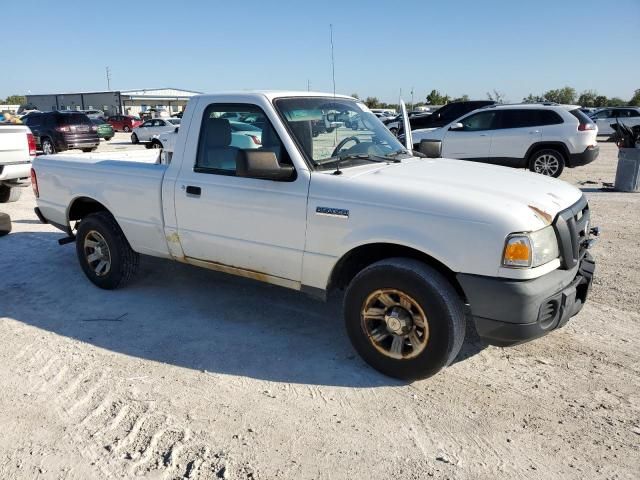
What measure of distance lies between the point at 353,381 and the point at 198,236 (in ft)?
5.80

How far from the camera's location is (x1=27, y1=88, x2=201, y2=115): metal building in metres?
68.0

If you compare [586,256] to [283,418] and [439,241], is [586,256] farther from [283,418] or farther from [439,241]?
[283,418]

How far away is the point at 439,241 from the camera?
3131 millimetres

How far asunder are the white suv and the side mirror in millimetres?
8154

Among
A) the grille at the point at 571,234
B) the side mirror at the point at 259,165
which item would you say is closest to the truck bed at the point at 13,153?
the side mirror at the point at 259,165

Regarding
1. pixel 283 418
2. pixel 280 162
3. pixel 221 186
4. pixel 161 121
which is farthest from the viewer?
pixel 161 121

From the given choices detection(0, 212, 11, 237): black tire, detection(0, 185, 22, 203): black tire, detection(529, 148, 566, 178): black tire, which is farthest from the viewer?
detection(529, 148, 566, 178): black tire

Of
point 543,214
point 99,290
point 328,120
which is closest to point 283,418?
point 543,214

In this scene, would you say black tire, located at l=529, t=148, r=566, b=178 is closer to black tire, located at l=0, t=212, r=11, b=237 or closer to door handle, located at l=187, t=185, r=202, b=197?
door handle, located at l=187, t=185, r=202, b=197

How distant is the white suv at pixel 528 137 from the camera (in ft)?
38.0

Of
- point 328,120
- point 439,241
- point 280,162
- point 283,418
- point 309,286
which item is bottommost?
point 283,418

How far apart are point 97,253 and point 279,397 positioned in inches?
112

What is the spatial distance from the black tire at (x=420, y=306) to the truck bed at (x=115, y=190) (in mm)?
2024

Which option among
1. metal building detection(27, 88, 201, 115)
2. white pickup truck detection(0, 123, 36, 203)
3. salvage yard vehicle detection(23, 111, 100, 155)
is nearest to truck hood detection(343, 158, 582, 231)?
white pickup truck detection(0, 123, 36, 203)
